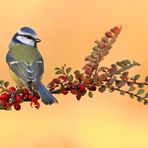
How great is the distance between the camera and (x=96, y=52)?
81.6 inches

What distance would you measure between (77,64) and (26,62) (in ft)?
7.53

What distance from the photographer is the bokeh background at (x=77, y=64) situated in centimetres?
457

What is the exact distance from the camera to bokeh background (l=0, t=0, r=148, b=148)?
180 inches

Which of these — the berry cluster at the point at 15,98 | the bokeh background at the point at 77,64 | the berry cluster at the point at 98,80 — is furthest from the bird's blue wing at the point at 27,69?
the bokeh background at the point at 77,64

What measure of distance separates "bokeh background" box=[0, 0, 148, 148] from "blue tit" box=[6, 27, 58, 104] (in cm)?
125

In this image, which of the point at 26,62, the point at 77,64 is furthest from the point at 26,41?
the point at 77,64

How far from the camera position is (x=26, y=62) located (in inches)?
118

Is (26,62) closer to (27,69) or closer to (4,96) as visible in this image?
(27,69)

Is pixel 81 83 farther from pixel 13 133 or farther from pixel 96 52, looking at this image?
pixel 13 133

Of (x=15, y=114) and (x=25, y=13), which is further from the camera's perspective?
(x=25, y=13)

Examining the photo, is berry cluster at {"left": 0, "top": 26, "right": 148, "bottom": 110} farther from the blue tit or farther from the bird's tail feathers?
the blue tit

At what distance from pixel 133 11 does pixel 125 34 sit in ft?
1.15

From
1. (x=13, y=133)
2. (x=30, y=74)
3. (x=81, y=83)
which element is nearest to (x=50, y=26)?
(x=13, y=133)

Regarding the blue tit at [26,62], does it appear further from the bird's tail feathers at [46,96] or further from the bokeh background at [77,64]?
the bokeh background at [77,64]
